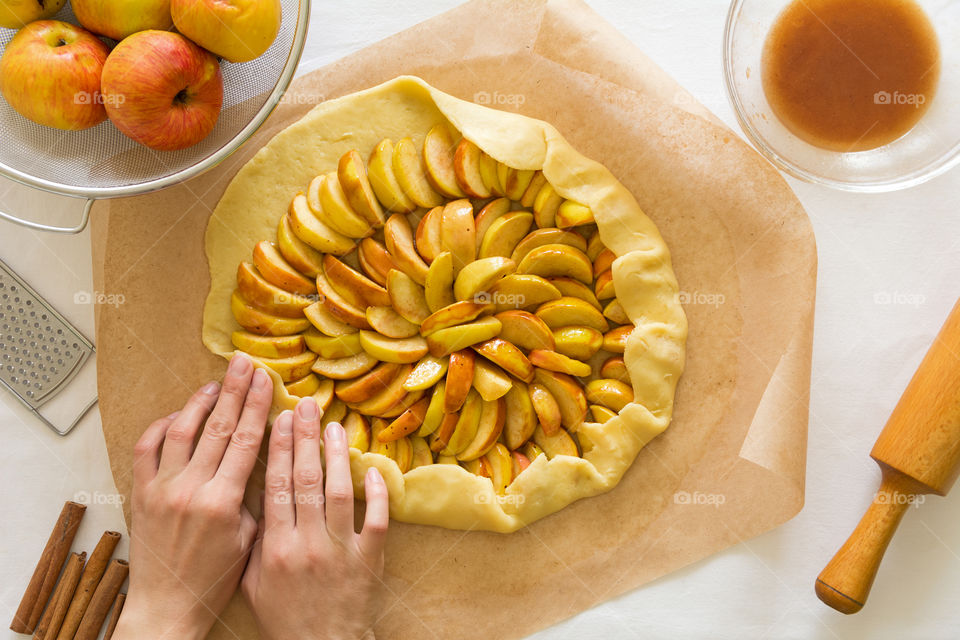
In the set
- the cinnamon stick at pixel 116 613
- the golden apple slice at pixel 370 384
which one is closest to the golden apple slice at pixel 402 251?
the golden apple slice at pixel 370 384

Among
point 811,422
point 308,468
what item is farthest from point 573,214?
point 308,468

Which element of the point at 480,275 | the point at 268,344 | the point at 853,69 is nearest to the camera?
the point at 853,69

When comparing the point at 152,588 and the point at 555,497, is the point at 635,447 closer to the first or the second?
the point at 555,497

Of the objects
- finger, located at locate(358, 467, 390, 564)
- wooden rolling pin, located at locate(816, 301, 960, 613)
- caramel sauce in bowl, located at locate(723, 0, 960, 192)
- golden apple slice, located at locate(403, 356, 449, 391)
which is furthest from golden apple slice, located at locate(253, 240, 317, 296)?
wooden rolling pin, located at locate(816, 301, 960, 613)

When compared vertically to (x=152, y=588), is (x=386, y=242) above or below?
above

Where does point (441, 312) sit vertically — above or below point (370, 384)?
above

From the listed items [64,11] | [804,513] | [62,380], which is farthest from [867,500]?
[64,11]

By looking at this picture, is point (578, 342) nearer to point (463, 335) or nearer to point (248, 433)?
point (463, 335)
